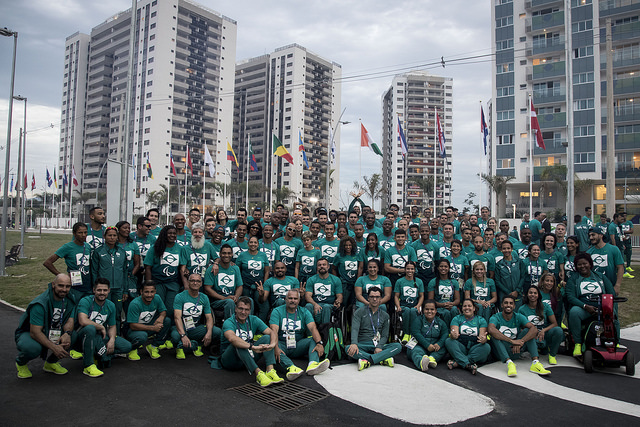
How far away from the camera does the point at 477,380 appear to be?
639cm

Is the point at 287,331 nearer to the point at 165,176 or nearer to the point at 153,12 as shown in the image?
the point at 165,176

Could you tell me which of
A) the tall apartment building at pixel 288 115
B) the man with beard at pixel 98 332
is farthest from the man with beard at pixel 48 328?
the tall apartment building at pixel 288 115

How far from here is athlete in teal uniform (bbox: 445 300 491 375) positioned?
695cm

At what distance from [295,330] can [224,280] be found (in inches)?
68.9

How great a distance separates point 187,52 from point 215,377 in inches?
3569

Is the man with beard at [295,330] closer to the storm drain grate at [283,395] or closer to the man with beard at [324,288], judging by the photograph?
the man with beard at [324,288]

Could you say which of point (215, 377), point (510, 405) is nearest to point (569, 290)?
point (510, 405)

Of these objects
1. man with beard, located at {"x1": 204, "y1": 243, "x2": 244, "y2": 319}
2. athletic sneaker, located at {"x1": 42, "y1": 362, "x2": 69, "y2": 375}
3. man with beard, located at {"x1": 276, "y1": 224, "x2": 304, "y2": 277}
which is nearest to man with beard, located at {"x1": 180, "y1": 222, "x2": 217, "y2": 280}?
man with beard, located at {"x1": 204, "y1": 243, "x2": 244, "y2": 319}

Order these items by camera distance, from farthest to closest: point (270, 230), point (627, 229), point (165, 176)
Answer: point (165, 176) < point (627, 229) < point (270, 230)

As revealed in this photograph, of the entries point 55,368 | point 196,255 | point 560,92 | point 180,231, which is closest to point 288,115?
point 560,92

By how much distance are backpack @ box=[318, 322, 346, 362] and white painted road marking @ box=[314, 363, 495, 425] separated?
32 centimetres

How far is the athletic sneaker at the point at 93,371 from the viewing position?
19.7ft

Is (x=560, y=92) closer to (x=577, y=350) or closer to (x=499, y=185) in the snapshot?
(x=499, y=185)

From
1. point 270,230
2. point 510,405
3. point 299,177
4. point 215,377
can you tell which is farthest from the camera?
point 299,177
